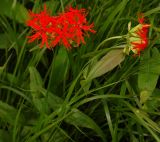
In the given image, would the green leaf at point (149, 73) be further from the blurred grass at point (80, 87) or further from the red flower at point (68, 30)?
the red flower at point (68, 30)

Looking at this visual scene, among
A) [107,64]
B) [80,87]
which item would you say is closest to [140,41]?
[107,64]

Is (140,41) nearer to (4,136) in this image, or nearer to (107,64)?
(107,64)

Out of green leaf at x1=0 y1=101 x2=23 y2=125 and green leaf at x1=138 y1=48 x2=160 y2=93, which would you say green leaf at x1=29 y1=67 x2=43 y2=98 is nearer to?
green leaf at x1=0 y1=101 x2=23 y2=125

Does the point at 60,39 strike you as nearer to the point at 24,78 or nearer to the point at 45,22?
the point at 45,22

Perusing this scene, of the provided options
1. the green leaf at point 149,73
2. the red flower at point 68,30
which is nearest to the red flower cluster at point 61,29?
the red flower at point 68,30

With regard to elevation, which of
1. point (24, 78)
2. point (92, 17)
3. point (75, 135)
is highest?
point (92, 17)

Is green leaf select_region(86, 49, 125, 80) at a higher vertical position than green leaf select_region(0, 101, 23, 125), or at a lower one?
higher

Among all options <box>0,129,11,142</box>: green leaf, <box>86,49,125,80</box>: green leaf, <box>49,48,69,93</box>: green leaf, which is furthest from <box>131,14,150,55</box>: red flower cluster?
<box>0,129,11,142</box>: green leaf

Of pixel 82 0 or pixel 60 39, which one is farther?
pixel 82 0

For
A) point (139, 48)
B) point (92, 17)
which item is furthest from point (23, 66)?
point (139, 48)
